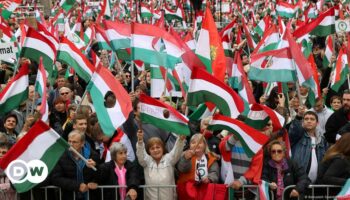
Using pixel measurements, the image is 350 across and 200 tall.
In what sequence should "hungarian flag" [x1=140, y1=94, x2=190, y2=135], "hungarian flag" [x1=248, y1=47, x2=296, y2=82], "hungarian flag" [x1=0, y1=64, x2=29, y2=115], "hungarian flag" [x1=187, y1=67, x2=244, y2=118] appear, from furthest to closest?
1. "hungarian flag" [x1=248, y1=47, x2=296, y2=82]
2. "hungarian flag" [x1=0, y1=64, x2=29, y2=115]
3. "hungarian flag" [x1=187, y1=67, x2=244, y2=118]
4. "hungarian flag" [x1=140, y1=94, x2=190, y2=135]

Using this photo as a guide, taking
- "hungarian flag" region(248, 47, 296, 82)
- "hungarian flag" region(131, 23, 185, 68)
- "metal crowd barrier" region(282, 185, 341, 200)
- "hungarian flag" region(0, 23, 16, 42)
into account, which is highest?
"hungarian flag" region(0, 23, 16, 42)

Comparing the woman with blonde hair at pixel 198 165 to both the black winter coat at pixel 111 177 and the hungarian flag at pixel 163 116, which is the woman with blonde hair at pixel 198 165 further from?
the black winter coat at pixel 111 177

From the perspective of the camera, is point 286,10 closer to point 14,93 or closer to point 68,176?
point 14,93

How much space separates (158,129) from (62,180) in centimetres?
207

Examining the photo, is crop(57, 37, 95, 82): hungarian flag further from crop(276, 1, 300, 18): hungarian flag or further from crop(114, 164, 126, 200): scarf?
crop(276, 1, 300, 18): hungarian flag

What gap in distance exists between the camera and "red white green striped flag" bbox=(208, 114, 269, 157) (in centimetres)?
950

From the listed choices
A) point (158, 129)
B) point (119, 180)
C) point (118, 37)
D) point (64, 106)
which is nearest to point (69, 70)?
point (118, 37)

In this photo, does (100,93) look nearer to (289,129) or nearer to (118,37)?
(289,129)

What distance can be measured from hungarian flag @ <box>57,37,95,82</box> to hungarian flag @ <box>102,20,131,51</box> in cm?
104

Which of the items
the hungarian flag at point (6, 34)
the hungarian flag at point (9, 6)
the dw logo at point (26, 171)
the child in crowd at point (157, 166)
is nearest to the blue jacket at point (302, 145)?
the child in crowd at point (157, 166)

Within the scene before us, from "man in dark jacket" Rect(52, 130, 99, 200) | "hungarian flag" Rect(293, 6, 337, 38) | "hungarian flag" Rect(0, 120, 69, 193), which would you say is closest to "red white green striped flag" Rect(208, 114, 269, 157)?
"man in dark jacket" Rect(52, 130, 99, 200)

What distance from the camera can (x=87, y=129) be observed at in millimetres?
10734

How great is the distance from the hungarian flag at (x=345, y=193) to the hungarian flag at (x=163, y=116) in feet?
5.94

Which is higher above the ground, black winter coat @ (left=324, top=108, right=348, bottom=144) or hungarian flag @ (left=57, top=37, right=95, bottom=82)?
hungarian flag @ (left=57, top=37, right=95, bottom=82)
